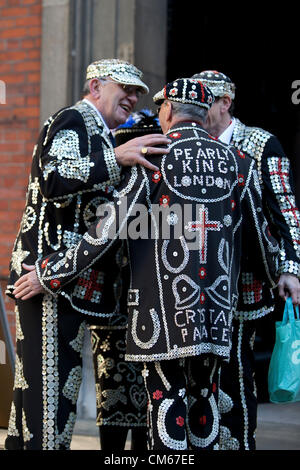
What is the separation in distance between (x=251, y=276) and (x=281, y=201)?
15.0 inches

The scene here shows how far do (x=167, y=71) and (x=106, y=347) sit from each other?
2.86 metres

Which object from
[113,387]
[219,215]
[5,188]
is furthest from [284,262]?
[5,188]

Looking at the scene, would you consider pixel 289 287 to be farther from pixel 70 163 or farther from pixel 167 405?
pixel 70 163

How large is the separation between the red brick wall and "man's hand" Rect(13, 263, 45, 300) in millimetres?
2340

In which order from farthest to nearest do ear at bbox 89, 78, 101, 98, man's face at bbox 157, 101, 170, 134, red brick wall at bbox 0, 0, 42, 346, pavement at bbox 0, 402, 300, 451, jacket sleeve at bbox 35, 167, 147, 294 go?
red brick wall at bbox 0, 0, 42, 346 → pavement at bbox 0, 402, 300, 451 → ear at bbox 89, 78, 101, 98 → man's face at bbox 157, 101, 170, 134 → jacket sleeve at bbox 35, 167, 147, 294

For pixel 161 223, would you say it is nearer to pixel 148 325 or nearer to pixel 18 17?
pixel 148 325

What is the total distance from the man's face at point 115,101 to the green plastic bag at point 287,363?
1.13m

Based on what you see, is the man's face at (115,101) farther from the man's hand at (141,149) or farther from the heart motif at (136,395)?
the heart motif at (136,395)

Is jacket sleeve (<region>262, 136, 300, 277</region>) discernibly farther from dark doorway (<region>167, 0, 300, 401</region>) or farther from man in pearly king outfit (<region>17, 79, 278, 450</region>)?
dark doorway (<region>167, 0, 300, 401</region>)

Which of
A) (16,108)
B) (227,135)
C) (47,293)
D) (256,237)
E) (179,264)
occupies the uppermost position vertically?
(16,108)

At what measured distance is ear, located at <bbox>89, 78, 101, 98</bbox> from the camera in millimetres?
4145

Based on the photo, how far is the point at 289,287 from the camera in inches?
162

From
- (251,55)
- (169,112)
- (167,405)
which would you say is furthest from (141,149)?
(251,55)

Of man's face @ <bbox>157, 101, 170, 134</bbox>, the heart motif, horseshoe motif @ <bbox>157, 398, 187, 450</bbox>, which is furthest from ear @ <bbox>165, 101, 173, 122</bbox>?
the heart motif
